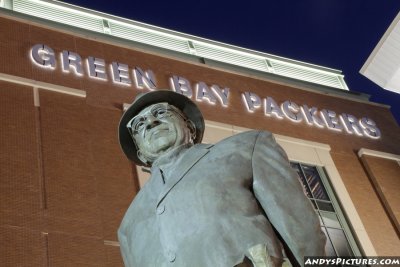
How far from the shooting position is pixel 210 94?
19156 millimetres

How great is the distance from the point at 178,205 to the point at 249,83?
17.4 meters

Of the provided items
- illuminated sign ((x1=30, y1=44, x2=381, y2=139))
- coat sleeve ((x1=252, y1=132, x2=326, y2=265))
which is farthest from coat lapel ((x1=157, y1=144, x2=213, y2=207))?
illuminated sign ((x1=30, y1=44, x2=381, y2=139))

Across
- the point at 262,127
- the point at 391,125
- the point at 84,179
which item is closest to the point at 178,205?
the point at 84,179

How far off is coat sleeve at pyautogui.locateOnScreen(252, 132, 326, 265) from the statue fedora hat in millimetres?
920

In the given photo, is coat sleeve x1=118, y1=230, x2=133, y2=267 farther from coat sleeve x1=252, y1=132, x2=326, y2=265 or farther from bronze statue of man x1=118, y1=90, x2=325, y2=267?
coat sleeve x1=252, y1=132, x2=326, y2=265

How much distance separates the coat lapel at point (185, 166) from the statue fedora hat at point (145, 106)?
52 cm

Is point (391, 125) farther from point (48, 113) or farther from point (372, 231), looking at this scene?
point (48, 113)

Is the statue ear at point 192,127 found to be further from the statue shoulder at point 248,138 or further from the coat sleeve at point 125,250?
the coat sleeve at point 125,250

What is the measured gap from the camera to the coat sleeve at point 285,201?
3.41 meters

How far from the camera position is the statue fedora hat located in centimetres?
455

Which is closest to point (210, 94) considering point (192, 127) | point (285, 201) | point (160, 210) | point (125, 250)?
point (192, 127)

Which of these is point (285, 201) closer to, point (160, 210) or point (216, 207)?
point (216, 207)

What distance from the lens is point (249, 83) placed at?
2089cm

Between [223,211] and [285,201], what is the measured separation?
0.35 meters
